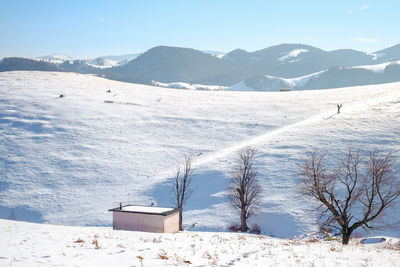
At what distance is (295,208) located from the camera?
121 ft

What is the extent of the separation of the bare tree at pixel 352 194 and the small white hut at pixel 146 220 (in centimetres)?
909

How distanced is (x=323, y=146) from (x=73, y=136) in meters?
37.7

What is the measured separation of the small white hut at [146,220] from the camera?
23125 mm

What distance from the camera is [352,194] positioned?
32312 millimetres

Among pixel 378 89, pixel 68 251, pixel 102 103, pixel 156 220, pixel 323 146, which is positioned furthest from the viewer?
pixel 378 89

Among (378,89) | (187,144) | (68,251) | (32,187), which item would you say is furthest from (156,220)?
(378,89)

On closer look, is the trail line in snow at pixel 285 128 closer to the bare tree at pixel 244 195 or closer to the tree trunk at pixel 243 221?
the bare tree at pixel 244 195

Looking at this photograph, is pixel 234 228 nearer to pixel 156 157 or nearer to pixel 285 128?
pixel 156 157

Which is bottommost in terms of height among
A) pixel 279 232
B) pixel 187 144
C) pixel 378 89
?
pixel 279 232

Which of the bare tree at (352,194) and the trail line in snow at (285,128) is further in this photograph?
the trail line in snow at (285,128)

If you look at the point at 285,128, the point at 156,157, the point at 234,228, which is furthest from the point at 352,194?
the point at 285,128

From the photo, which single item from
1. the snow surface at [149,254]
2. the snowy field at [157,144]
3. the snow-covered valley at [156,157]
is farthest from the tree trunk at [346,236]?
the snowy field at [157,144]

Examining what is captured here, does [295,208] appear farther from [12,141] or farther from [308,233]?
[12,141]

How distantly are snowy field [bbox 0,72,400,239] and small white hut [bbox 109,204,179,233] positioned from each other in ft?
5.49
